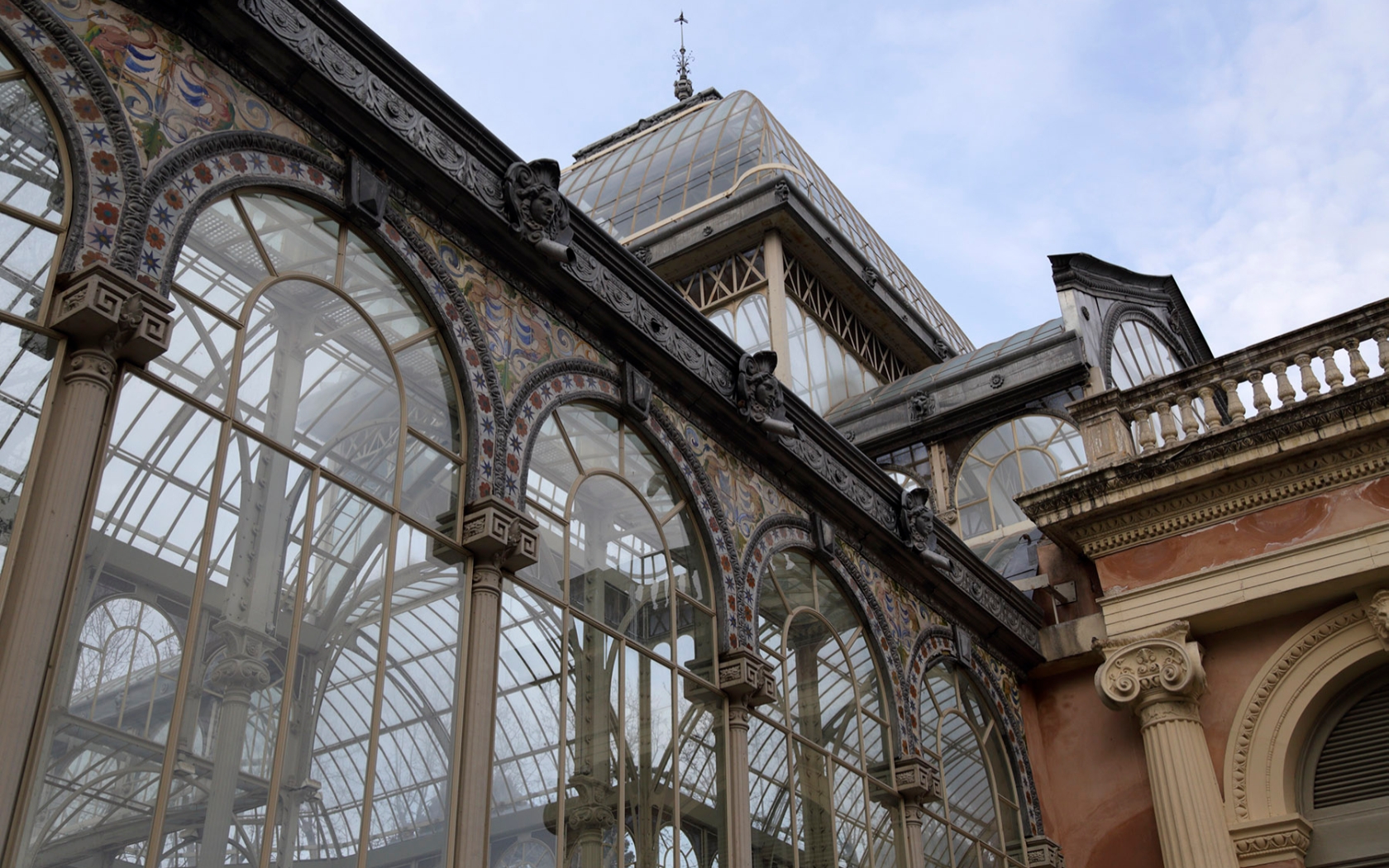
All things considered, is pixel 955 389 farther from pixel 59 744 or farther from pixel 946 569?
pixel 59 744

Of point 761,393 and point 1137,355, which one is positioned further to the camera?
point 1137,355

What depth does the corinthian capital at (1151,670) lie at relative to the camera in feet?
49.9

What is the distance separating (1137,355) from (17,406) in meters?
17.6

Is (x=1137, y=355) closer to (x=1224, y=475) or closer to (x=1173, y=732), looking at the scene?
(x=1224, y=475)

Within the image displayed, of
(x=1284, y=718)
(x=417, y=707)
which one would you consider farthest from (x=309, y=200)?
(x=1284, y=718)

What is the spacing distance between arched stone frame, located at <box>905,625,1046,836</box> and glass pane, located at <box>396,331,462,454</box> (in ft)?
23.1

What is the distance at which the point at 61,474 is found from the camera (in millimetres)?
Answer: 7176

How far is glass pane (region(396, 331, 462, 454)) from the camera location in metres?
9.82

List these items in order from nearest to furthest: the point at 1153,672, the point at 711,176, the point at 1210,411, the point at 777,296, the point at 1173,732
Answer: the point at 1173,732
the point at 1153,672
the point at 1210,411
the point at 777,296
the point at 711,176

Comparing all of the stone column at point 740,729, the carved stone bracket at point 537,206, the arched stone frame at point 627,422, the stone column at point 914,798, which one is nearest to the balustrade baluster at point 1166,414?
the stone column at point 914,798

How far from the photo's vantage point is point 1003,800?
52.5ft

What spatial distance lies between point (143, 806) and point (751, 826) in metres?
5.96

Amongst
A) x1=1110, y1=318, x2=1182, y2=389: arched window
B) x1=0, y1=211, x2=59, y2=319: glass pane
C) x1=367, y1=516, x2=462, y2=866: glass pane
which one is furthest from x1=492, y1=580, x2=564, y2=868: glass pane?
x1=1110, y1=318, x2=1182, y2=389: arched window

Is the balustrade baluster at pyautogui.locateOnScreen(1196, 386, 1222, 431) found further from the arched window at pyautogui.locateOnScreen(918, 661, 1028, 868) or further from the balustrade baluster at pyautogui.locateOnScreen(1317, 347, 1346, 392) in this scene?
the arched window at pyautogui.locateOnScreen(918, 661, 1028, 868)
